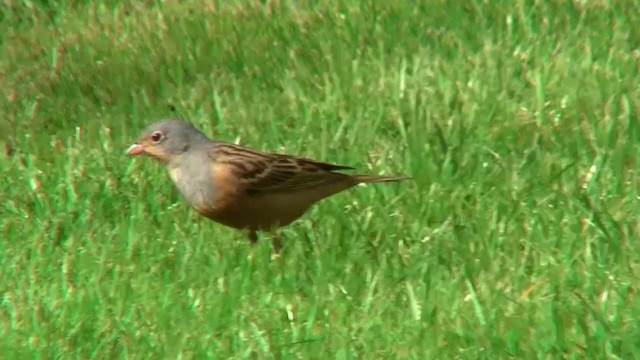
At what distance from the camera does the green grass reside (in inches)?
248

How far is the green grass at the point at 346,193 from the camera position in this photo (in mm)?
6297

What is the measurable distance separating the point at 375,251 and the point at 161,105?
7.93 feet

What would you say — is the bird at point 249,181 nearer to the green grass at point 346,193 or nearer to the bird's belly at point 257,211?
the bird's belly at point 257,211

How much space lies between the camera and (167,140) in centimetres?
767

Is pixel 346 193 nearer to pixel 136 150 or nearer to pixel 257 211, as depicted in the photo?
pixel 257 211

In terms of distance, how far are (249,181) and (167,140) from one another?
0.56 meters

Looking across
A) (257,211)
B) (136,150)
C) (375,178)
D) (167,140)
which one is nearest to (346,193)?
(375,178)

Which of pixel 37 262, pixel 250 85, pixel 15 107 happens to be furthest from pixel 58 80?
pixel 37 262

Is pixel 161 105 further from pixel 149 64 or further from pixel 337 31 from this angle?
pixel 337 31

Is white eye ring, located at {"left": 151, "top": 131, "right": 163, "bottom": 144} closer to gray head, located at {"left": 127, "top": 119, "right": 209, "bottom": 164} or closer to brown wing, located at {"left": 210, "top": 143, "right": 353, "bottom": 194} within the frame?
gray head, located at {"left": 127, "top": 119, "right": 209, "bottom": 164}

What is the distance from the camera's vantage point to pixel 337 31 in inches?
386

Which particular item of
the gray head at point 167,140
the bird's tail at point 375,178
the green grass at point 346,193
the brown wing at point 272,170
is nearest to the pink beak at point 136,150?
the gray head at point 167,140

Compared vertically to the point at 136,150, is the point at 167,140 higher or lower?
higher

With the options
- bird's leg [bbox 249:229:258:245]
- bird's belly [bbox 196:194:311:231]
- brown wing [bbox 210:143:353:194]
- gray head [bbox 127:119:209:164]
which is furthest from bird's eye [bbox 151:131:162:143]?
bird's leg [bbox 249:229:258:245]
